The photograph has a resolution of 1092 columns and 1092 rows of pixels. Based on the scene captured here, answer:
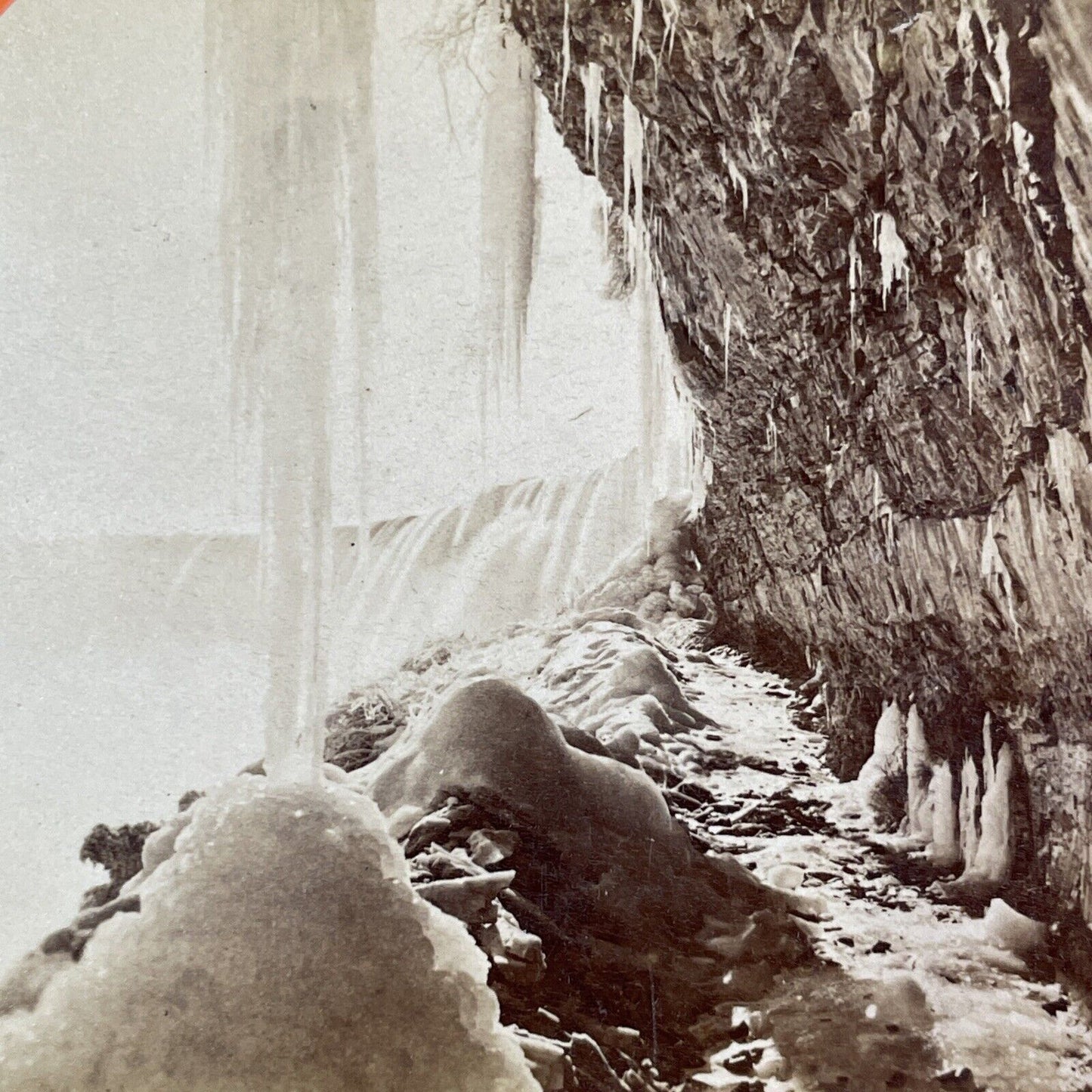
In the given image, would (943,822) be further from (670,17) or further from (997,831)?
(670,17)

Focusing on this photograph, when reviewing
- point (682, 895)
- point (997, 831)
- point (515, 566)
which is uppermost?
point (515, 566)

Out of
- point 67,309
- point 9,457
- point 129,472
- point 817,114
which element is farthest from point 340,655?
point 817,114

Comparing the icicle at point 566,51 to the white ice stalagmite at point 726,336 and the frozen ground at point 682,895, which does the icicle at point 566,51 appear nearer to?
the white ice stalagmite at point 726,336

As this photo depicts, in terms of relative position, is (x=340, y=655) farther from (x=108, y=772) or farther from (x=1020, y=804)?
(x=1020, y=804)

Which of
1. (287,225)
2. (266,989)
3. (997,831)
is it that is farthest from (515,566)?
(997,831)

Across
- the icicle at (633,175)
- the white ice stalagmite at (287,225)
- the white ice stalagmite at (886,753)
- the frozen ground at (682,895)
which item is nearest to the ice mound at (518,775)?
the frozen ground at (682,895)

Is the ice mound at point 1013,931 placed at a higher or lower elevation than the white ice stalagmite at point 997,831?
lower
